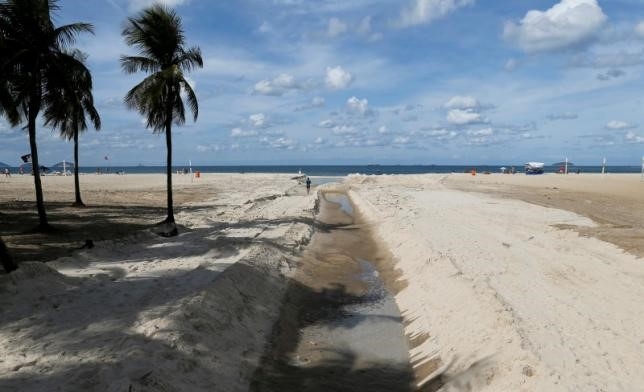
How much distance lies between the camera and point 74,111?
19922mm

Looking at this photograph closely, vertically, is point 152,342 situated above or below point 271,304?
above

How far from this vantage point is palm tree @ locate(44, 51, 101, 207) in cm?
1770

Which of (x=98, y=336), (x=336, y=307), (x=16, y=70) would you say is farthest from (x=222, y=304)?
(x=16, y=70)

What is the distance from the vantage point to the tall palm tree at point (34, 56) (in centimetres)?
1542

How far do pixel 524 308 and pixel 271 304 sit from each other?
5781mm

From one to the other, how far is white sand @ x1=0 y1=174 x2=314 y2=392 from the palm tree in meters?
6.71

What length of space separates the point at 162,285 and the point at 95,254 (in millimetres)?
4662

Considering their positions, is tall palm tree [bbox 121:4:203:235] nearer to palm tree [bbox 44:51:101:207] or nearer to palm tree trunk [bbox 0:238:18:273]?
palm tree [bbox 44:51:101:207]

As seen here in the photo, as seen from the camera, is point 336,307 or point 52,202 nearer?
point 336,307

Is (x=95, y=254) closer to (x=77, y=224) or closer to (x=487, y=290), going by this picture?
(x=77, y=224)

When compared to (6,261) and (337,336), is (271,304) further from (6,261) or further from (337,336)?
(6,261)

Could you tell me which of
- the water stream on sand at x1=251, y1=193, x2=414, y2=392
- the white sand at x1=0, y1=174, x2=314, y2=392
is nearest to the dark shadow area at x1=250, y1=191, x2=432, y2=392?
the water stream on sand at x1=251, y1=193, x2=414, y2=392

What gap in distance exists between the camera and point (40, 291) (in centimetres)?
973

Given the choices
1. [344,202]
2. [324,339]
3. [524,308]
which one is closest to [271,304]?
[324,339]
